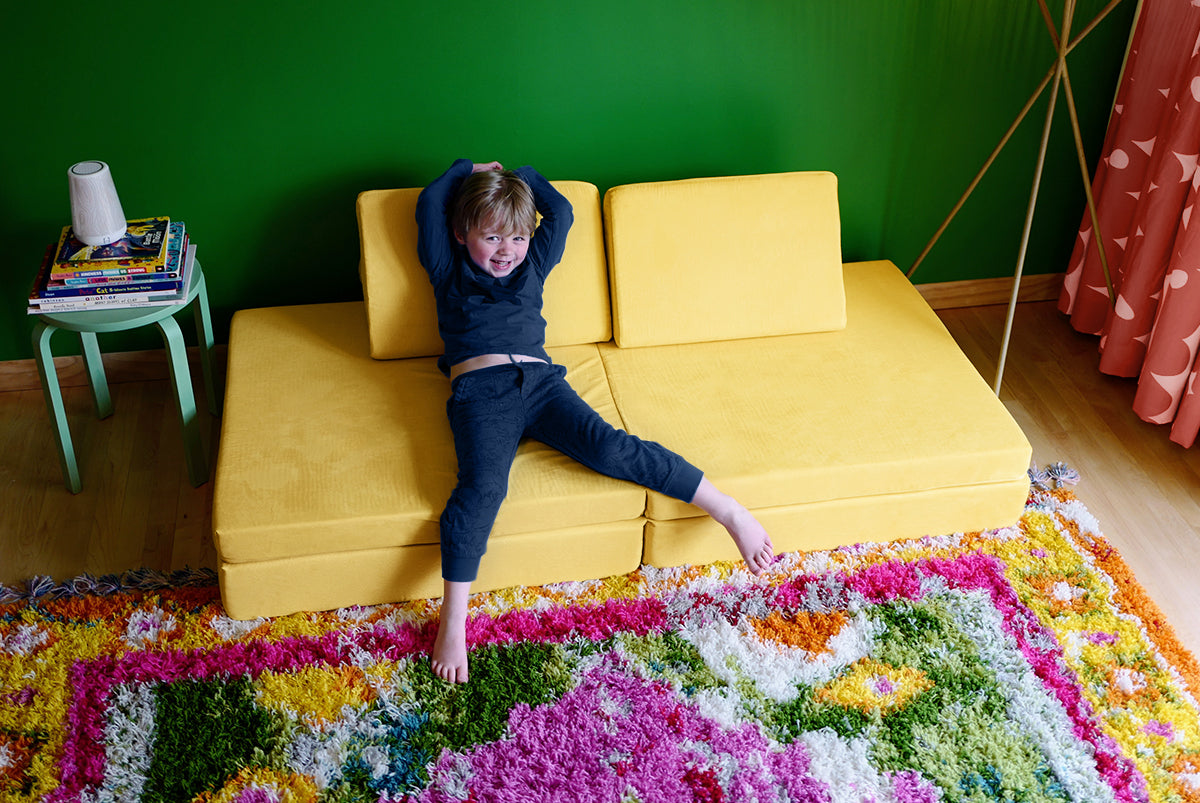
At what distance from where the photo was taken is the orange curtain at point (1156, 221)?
8.98 feet

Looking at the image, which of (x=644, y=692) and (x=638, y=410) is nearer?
(x=644, y=692)

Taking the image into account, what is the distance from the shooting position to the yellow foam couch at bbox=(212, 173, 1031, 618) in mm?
2270

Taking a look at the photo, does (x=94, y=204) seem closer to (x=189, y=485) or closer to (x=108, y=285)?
(x=108, y=285)

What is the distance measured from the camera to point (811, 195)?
9.02ft

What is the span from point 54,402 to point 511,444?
3.93ft

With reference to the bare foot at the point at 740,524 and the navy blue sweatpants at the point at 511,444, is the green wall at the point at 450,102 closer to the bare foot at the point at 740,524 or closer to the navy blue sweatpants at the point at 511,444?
the navy blue sweatpants at the point at 511,444

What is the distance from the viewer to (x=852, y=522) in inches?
97.7

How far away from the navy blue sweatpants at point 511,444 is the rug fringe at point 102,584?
674 mm

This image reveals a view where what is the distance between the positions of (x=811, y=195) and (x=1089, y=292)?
43.9 inches

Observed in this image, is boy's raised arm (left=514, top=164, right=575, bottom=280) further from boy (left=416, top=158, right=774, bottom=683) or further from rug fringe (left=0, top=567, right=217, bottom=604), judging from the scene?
rug fringe (left=0, top=567, right=217, bottom=604)

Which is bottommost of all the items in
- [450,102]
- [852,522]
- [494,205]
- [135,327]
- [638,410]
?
[852,522]

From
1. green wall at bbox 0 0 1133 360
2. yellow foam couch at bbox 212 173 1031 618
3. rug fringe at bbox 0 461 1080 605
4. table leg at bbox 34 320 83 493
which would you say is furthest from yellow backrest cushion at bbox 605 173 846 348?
table leg at bbox 34 320 83 493

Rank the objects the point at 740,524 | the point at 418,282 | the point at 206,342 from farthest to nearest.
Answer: the point at 206,342 < the point at 418,282 < the point at 740,524

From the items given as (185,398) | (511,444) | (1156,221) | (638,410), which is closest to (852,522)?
(638,410)
